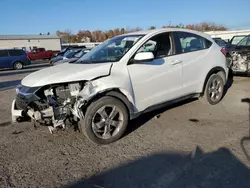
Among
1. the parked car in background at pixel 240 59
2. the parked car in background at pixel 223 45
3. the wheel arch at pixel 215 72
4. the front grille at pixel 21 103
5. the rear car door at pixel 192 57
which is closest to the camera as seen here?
the front grille at pixel 21 103

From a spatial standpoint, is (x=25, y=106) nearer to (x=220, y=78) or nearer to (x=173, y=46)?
(x=173, y=46)

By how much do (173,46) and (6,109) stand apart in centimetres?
479

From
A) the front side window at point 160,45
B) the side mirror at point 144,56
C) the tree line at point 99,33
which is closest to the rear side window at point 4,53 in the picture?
the front side window at point 160,45

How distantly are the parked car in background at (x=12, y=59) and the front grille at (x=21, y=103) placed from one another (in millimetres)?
17361

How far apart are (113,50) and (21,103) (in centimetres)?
189

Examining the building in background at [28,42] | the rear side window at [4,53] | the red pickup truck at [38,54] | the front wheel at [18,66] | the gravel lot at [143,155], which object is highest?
the building in background at [28,42]

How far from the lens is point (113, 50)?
428 cm

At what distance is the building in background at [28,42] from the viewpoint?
3884 centimetres

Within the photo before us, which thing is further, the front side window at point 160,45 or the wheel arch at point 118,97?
the front side window at point 160,45

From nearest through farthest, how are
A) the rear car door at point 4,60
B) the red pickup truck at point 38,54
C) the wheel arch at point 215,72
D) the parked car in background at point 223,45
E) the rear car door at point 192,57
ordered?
the rear car door at point 192,57 → the wheel arch at point 215,72 → the parked car in background at point 223,45 → the rear car door at point 4,60 → the red pickup truck at point 38,54

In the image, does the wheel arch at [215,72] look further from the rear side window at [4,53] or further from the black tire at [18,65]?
the rear side window at [4,53]

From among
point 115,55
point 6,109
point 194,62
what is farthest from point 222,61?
point 6,109

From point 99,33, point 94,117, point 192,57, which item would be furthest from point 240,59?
point 99,33

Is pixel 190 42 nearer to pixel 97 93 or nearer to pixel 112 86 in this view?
pixel 112 86
